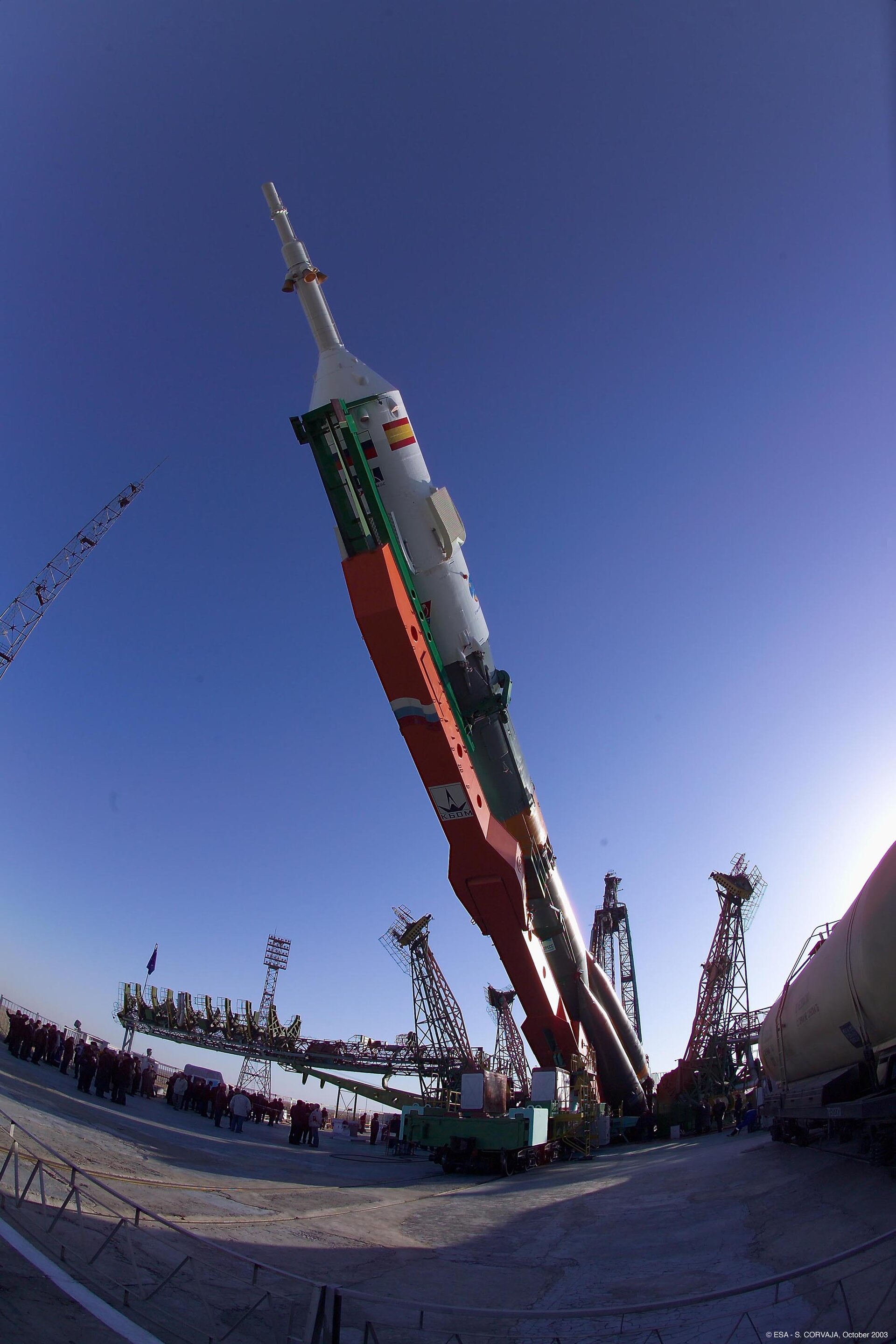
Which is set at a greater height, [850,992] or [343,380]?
[343,380]

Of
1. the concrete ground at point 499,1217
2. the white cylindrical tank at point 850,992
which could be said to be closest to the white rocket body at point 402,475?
the white cylindrical tank at point 850,992

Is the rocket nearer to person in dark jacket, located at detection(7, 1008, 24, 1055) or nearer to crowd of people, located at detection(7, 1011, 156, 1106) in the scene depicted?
crowd of people, located at detection(7, 1011, 156, 1106)

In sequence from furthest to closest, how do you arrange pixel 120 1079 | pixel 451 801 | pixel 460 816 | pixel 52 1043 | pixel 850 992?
pixel 52 1043 → pixel 120 1079 → pixel 460 816 → pixel 451 801 → pixel 850 992

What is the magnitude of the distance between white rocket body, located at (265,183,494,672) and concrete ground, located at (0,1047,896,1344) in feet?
32.4

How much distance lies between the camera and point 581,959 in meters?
19.9

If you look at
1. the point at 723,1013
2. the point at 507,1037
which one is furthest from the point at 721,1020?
the point at 507,1037

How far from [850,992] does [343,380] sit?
561 inches

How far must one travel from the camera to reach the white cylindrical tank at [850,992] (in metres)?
7.78

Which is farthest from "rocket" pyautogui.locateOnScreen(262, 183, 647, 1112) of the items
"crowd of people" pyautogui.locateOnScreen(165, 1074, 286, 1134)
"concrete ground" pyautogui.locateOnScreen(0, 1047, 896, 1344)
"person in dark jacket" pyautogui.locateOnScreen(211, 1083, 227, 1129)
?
"person in dark jacket" pyautogui.locateOnScreen(211, 1083, 227, 1129)

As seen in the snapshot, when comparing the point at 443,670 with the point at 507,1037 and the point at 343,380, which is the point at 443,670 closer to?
the point at 343,380

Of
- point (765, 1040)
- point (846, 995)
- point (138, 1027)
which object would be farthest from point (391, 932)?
point (846, 995)

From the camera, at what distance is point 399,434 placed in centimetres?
1587

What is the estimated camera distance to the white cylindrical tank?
25.5 ft

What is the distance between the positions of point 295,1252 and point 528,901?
40.8ft
